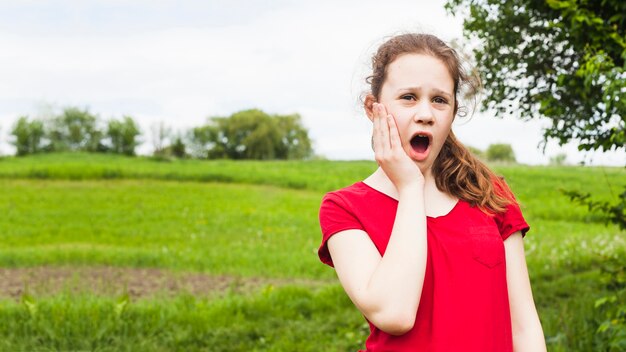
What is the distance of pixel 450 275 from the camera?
1.73 m

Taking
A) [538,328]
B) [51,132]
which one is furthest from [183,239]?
[538,328]

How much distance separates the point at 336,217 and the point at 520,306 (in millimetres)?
579

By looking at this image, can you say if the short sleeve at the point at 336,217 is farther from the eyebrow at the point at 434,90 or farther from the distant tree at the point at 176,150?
the distant tree at the point at 176,150

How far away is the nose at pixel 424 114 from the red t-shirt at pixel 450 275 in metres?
0.23

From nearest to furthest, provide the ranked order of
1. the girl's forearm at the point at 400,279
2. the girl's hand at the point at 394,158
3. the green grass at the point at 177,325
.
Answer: the girl's forearm at the point at 400,279, the girl's hand at the point at 394,158, the green grass at the point at 177,325

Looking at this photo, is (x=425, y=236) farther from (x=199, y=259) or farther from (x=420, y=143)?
(x=199, y=259)

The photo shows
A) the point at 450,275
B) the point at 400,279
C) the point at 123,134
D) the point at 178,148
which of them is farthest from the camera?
the point at 178,148

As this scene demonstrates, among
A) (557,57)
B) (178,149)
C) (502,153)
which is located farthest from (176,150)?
(557,57)

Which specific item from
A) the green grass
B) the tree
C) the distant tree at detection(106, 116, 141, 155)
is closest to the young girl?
the tree

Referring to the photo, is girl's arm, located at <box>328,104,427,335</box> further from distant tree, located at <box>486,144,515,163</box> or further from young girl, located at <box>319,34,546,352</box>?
distant tree, located at <box>486,144,515,163</box>

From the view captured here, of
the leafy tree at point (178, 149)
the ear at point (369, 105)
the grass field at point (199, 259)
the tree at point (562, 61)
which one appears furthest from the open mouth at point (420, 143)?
the leafy tree at point (178, 149)

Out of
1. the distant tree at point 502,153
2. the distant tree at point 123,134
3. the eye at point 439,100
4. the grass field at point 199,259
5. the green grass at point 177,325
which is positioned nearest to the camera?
the eye at point 439,100

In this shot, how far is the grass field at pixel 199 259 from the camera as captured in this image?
671 centimetres

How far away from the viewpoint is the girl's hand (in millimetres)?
1725
